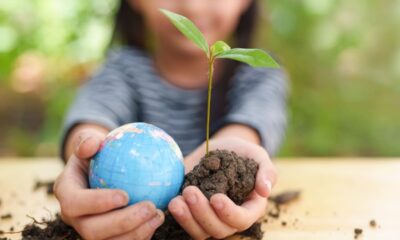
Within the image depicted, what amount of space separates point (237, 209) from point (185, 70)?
1270 millimetres

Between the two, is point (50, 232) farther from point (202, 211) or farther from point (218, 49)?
point (218, 49)

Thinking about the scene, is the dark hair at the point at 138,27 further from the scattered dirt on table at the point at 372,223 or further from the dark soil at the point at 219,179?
the dark soil at the point at 219,179

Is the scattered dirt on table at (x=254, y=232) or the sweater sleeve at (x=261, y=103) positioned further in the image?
the sweater sleeve at (x=261, y=103)

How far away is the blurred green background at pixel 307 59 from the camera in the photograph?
345 centimetres

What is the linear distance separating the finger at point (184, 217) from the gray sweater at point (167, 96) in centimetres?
90

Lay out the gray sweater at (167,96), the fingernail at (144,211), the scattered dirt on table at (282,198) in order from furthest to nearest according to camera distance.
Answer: the gray sweater at (167,96), the scattered dirt on table at (282,198), the fingernail at (144,211)

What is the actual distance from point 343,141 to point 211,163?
2393 mm

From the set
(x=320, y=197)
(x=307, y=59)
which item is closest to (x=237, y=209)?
(x=320, y=197)

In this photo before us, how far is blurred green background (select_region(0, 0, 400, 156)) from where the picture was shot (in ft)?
11.3

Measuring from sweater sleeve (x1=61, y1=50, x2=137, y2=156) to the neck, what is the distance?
0.57ft

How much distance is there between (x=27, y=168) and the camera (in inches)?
87.2

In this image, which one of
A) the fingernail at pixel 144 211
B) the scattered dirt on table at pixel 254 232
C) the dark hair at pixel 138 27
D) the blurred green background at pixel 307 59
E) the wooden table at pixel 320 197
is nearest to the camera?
the fingernail at pixel 144 211

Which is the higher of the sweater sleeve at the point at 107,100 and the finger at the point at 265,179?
the finger at the point at 265,179

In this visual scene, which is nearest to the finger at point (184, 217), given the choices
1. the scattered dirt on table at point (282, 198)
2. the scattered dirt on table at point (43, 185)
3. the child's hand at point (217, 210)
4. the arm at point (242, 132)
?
the child's hand at point (217, 210)
